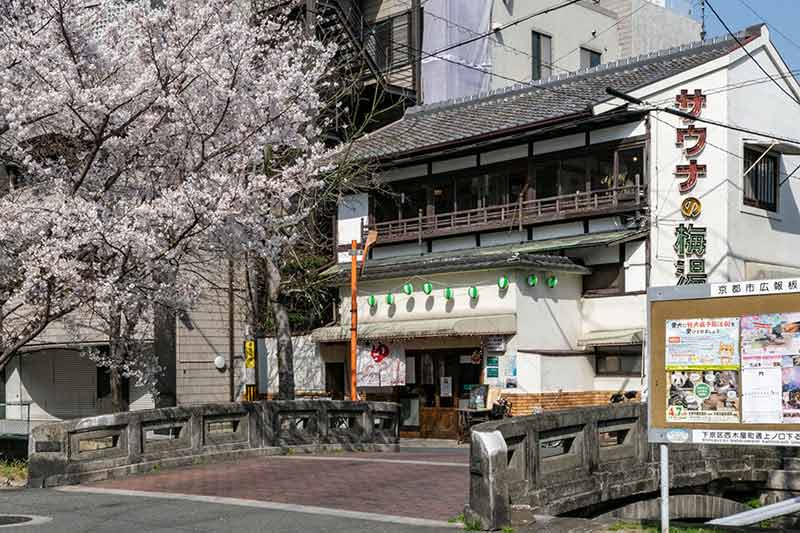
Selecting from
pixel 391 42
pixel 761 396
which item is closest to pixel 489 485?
pixel 761 396

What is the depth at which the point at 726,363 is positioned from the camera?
9094 mm

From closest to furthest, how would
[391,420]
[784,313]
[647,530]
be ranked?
[784,313] < [647,530] < [391,420]

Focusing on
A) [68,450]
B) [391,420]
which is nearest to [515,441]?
[68,450]

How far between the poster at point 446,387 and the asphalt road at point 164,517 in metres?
15.7

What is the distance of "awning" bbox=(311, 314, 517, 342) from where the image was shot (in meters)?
26.5

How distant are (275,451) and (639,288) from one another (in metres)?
11.7

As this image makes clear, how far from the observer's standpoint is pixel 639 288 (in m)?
26.5

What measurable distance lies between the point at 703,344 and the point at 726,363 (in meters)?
0.29

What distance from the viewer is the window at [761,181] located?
89.1 ft

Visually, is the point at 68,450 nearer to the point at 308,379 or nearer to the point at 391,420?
Result: the point at 391,420

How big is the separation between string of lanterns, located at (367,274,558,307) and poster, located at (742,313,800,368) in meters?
17.6

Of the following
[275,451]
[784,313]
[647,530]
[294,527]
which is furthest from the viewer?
[275,451]

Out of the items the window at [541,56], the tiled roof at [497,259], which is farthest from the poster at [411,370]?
the window at [541,56]

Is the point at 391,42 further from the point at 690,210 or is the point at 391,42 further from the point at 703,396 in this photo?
the point at 703,396
